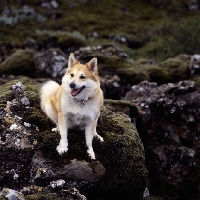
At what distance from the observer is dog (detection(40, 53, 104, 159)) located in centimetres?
1033

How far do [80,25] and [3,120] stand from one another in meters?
42.5

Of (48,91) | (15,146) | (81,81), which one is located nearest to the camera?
(81,81)

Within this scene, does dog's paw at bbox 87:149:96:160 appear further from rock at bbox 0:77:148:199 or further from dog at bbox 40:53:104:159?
rock at bbox 0:77:148:199

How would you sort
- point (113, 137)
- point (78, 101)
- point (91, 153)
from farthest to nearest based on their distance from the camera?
point (113, 137)
point (91, 153)
point (78, 101)

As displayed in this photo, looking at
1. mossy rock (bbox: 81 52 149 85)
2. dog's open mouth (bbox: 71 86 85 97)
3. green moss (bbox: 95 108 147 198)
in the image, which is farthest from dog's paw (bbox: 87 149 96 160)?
mossy rock (bbox: 81 52 149 85)

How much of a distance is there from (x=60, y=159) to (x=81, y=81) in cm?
204

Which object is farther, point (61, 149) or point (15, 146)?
point (15, 146)

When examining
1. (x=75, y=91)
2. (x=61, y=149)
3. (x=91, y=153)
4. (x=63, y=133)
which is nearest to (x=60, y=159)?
(x=61, y=149)

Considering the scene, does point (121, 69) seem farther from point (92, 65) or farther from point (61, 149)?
point (61, 149)

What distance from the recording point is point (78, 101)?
415 inches

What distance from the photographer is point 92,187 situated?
10.8 metres

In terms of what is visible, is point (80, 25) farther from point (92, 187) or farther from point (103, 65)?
point (92, 187)

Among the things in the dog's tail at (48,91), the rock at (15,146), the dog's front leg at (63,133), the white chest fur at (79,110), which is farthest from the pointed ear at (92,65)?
the rock at (15,146)

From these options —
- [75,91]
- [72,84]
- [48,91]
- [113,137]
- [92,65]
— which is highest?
[92,65]
